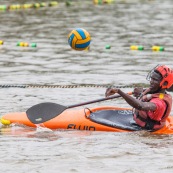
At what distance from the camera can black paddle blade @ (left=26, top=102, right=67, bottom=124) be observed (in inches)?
463

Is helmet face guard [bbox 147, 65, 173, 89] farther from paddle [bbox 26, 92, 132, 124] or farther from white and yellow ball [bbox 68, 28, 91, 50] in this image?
white and yellow ball [bbox 68, 28, 91, 50]

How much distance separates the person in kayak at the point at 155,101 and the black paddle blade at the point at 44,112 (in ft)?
3.42

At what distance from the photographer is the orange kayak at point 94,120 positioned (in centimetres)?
1134

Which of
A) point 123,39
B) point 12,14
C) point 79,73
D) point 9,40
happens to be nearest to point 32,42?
point 9,40

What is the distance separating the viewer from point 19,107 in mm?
13562

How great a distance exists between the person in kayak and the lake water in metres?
0.22

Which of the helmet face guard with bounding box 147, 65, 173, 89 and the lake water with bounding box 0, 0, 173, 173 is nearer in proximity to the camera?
the lake water with bounding box 0, 0, 173, 173

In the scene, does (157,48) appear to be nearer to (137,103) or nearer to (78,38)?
(78,38)

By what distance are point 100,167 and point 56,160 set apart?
25.7 inches

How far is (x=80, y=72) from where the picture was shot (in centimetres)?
1756

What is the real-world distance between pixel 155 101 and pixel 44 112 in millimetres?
1894

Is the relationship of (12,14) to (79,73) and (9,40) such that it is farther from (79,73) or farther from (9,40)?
(79,73)

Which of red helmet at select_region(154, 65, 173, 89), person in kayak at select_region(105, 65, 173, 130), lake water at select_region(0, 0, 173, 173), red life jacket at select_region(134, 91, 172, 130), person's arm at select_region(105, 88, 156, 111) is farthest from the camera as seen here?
red life jacket at select_region(134, 91, 172, 130)

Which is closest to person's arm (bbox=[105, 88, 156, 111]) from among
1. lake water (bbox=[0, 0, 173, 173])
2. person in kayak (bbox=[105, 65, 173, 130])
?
person in kayak (bbox=[105, 65, 173, 130])
